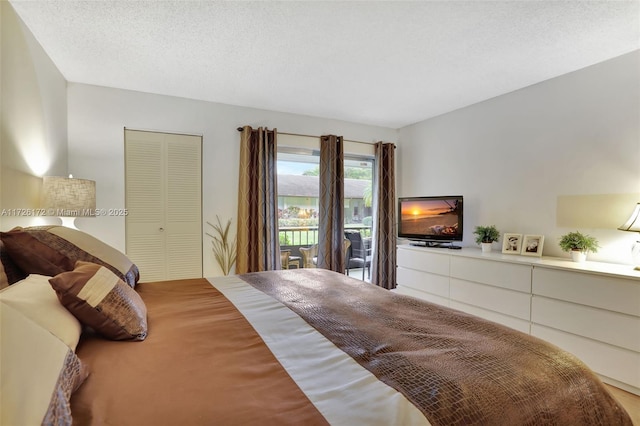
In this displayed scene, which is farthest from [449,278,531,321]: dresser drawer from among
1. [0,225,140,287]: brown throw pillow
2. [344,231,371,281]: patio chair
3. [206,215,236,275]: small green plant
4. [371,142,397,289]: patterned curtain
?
[0,225,140,287]: brown throw pillow

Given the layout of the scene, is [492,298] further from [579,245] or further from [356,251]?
[356,251]

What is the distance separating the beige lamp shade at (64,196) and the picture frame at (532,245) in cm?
401

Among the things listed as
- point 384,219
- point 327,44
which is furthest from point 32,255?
point 384,219

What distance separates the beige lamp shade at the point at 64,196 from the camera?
228cm

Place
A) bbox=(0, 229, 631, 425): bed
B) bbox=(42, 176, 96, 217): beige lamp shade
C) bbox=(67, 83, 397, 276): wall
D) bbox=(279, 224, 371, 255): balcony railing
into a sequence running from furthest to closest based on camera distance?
bbox=(279, 224, 371, 255): balcony railing < bbox=(67, 83, 397, 276): wall < bbox=(42, 176, 96, 217): beige lamp shade < bbox=(0, 229, 631, 425): bed

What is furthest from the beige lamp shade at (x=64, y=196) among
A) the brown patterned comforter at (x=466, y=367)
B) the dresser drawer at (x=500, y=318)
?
the dresser drawer at (x=500, y=318)

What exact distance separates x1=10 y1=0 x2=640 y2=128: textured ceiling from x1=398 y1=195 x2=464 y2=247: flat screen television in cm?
127

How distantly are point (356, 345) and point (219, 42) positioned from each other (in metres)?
2.40

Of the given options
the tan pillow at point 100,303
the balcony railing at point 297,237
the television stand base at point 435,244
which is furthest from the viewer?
the balcony railing at point 297,237

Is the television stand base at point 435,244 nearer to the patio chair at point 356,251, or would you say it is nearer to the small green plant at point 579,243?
the patio chair at point 356,251

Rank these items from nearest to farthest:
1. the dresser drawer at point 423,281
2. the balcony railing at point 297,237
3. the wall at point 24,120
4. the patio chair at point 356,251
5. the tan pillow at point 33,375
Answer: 1. the tan pillow at point 33,375
2. the wall at point 24,120
3. the dresser drawer at point 423,281
4. the balcony railing at point 297,237
5. the patio chair at point 356,251

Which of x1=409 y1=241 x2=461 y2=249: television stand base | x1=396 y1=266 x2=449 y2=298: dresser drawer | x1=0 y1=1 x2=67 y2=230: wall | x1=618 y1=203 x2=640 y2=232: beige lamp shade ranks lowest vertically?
x1=396 y1=266 x2=449 y2=298: dresser drawer

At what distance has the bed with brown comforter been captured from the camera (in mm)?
779

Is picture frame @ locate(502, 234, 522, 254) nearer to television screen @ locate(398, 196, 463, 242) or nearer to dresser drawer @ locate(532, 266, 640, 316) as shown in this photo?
television screen @ locate(398, 196, 463, 242)
